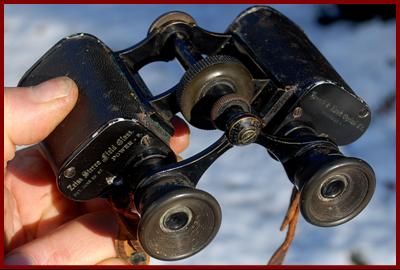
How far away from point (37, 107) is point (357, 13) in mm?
3064

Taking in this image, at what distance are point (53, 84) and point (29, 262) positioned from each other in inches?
24.0

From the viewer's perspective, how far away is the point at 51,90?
2.46 metres

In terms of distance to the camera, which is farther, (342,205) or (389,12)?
(389,12)

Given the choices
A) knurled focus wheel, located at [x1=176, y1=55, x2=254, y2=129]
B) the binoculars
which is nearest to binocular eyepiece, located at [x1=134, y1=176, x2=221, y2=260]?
the binoculars

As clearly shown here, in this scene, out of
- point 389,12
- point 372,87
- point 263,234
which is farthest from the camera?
point 389,12

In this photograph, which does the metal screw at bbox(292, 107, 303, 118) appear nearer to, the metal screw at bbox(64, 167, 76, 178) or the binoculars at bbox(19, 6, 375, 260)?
the binoculars at bbox(19, 6, 375, 260)

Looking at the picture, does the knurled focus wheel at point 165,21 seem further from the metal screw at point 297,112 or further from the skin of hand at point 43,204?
the metal screw at point 297,112

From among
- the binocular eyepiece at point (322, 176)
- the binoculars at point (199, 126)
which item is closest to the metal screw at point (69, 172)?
the binoculars at point (199, 126)

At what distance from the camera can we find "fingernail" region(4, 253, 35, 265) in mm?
2533

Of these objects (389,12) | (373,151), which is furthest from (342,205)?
(389,12)

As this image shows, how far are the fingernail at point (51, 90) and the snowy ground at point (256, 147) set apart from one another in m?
1.41

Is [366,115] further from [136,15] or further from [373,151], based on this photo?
[136,15]

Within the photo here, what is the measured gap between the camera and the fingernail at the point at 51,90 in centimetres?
244

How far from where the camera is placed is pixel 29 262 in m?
2.57
